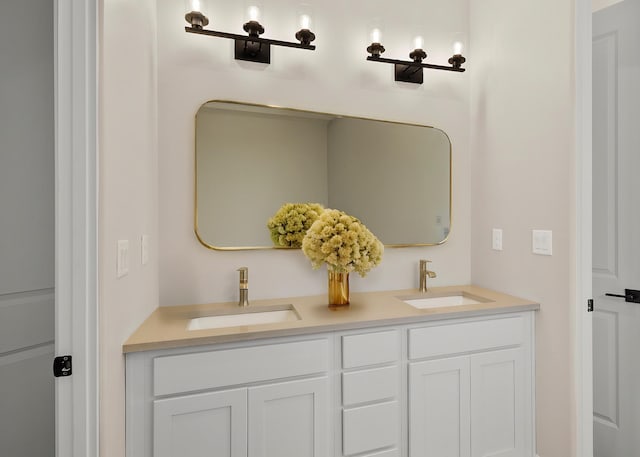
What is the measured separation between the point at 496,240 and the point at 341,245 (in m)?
1.01

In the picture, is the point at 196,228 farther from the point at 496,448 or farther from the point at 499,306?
the point at 496,448

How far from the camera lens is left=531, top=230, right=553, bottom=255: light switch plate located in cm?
170

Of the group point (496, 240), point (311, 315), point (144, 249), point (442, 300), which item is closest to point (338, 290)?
point (311, 315)

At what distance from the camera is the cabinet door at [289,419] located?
1344 millimetres

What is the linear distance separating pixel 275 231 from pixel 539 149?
54.2 inches

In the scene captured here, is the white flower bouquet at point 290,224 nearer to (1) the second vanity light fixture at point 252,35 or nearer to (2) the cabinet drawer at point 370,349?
(2) the cabinet drawer at point 370,349

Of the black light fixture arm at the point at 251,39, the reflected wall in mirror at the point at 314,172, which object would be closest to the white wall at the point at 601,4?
the reflected wall in mirror at the point at 314,172

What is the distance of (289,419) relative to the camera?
139cm

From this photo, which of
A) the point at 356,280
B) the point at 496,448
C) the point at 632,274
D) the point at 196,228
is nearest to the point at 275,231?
the point at 196,228

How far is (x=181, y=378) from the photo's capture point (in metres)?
1.27

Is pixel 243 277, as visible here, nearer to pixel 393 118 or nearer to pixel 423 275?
pixel 423 275

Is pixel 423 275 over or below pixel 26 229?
below

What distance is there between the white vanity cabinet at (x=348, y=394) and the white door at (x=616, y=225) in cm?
45

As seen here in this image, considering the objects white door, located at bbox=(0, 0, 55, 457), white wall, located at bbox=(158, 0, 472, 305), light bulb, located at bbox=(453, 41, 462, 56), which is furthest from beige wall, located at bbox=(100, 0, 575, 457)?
white door, located at bbox=(0, 0, 55, 457)
